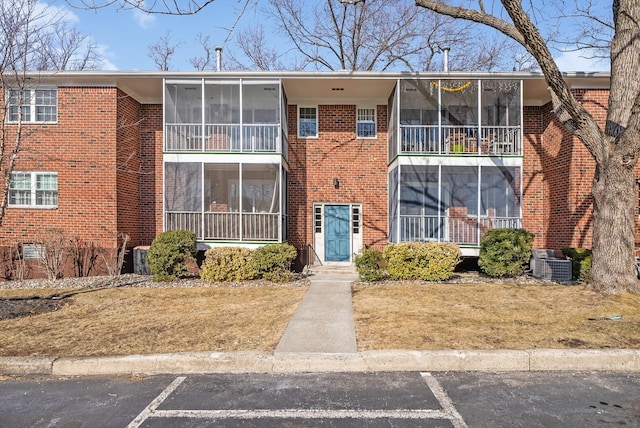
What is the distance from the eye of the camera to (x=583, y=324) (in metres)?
5.75

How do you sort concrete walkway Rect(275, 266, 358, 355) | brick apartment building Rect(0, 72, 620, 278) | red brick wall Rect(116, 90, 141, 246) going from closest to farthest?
concrete walkway Rect(275, 266, 358, 355) → brick apartment building Rect(0, 72, 620, 278) → red brick wall Rect(116, 90, 141, 246)

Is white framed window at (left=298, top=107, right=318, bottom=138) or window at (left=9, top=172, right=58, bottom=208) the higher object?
white framed window at (left=298, top=107, right=318, bottom=138)

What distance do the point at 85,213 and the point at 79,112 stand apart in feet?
10.1

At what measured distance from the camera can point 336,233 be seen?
13.0m

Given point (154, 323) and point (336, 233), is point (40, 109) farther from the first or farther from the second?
point (336, 233)

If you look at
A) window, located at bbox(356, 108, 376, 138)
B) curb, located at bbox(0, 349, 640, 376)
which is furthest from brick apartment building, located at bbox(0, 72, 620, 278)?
curb, located at bbox(0, 349, 640, 376)

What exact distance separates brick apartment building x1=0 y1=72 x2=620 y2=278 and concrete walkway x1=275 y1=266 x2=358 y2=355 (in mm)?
3164

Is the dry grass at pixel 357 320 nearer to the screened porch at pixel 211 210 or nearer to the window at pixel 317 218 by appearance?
the screened porch at pixel 211 210

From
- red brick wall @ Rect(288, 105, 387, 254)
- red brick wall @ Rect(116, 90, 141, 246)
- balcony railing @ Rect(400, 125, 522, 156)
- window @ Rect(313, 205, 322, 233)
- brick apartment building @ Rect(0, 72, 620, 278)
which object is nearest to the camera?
brick apartment building @ Rect(0, 72, 620, 278)

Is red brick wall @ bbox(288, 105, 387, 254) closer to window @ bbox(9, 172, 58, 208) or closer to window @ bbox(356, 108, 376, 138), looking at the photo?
window @ bbox(356, 108, 376, 138)

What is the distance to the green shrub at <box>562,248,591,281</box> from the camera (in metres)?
9.48

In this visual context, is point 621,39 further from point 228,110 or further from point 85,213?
point 85,213

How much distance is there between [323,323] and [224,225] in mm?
6060

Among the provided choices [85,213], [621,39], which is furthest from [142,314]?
[621,39]
